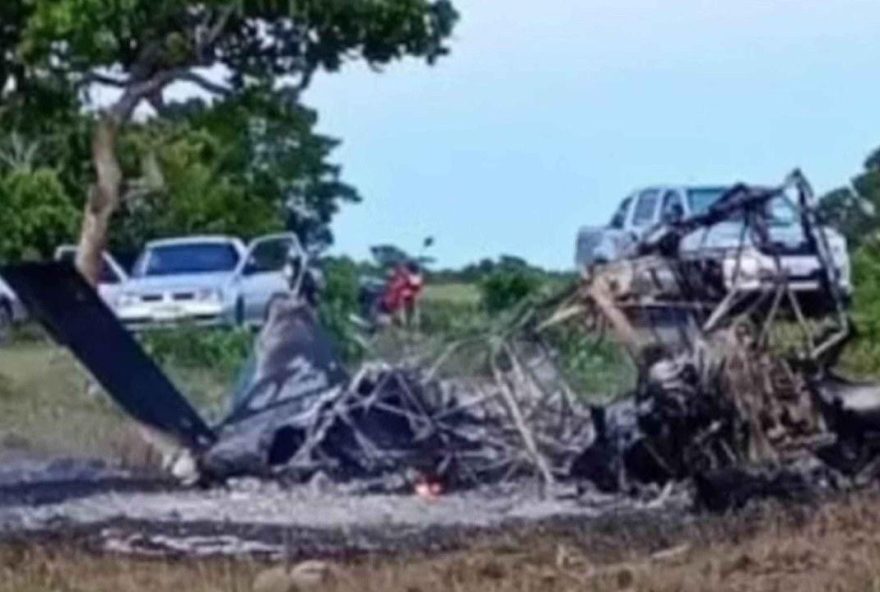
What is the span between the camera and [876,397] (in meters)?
20.3

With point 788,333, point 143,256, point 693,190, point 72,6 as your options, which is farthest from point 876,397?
point 143,256

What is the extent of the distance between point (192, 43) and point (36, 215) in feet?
35.1

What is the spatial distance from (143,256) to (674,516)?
94.9 feet

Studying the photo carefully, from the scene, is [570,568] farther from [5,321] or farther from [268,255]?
[268,255]

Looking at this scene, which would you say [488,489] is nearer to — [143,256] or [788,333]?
[788,333]

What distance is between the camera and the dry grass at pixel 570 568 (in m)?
12.4

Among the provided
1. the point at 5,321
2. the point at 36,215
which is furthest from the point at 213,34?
the point at 36,215

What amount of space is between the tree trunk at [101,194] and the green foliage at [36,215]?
818cm

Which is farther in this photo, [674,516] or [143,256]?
[143,256]

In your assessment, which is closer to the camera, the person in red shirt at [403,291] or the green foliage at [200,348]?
the green foliage at [200,348]

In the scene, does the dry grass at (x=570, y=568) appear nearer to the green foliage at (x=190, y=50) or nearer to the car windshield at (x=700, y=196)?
the car windshield at (x=700, y=196)

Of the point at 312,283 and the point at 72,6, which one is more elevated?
the point at 72,6

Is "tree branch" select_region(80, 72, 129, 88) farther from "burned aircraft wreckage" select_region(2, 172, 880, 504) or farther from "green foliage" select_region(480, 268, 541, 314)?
"burned aircraft wreckage" select_region(2, 172, 880, 504)

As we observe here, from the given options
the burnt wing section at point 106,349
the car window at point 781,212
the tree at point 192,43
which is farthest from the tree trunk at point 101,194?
the car window at point 781,212
